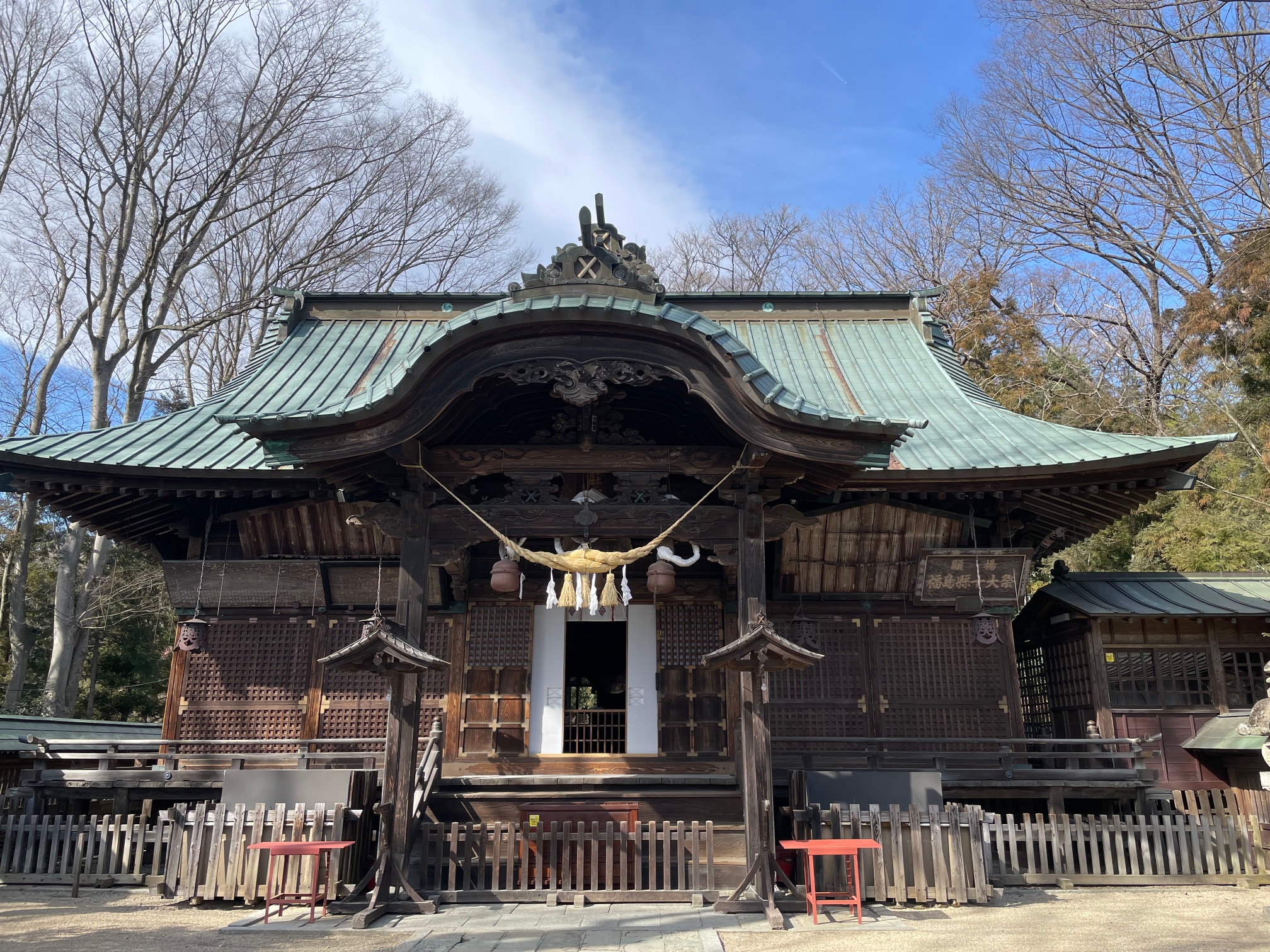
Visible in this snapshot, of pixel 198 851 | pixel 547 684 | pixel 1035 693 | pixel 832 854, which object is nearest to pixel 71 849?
pixel 198 851

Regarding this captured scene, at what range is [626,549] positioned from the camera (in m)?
11.1

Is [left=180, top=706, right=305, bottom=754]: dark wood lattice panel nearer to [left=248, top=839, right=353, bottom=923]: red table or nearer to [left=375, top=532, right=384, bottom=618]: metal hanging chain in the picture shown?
[left=375, top=532, right=384, bottom=618]: metal hanging chain

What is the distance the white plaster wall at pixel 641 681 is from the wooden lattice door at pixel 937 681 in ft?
9.72

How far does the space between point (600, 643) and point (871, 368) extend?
7.10 metres

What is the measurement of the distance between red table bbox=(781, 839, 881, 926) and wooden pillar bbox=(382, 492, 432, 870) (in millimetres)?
3466

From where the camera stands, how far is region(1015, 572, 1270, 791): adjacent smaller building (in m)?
12.4

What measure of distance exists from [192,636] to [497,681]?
4.02 meters

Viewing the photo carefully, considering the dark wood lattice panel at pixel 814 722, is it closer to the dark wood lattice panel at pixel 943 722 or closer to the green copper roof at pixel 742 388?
the dark wood lattice panel at pixel 943 722

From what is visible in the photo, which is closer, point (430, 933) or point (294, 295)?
point (430, 933)

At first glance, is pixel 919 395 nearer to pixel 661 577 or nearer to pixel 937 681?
pixel 937 681

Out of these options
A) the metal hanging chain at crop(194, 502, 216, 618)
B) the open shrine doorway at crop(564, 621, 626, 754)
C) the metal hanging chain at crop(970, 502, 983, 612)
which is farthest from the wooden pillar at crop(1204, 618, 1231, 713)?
the metal hanging chain at crop(194, 502, 216, 618)

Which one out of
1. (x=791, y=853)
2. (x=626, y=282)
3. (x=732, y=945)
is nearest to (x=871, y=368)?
(x=626, y=282)

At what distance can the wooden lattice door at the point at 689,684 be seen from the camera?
1147 centimetres

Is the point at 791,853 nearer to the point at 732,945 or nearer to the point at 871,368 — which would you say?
the point at 732,945
